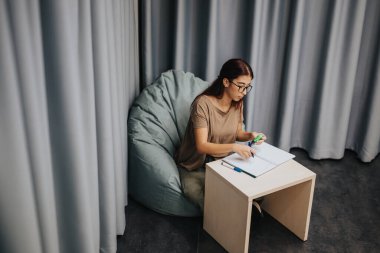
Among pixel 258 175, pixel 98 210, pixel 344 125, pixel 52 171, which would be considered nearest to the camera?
pixel 52 171

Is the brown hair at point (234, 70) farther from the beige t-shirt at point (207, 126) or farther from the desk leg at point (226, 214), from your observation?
the desk leg at point (226, 214)

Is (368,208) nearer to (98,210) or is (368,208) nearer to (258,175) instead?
(258,175)

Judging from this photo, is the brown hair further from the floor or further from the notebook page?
the floor

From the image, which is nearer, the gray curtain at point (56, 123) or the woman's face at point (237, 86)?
the gray curtain at point (56, 123)

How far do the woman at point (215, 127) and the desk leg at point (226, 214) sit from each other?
0.14 metres

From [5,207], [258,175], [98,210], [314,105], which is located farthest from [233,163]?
[314,105]

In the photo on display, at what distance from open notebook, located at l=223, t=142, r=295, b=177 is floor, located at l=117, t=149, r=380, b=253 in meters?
0.47

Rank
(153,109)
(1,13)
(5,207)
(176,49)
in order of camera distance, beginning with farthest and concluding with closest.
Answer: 1. (176,49)
2. (153,109)
3. (5,207)
4. (1,13)

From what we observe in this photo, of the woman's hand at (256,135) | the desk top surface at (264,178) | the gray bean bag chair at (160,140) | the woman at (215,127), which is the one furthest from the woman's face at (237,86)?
the gray bean bag chair at (160,140)

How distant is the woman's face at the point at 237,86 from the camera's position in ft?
6.26

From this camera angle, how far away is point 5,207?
111 centimetres

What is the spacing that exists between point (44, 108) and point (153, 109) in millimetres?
1186

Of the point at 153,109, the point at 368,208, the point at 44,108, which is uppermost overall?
the point at 44,108

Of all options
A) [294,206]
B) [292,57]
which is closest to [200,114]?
[294,206]
